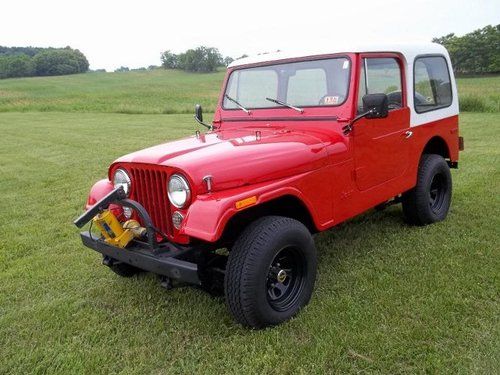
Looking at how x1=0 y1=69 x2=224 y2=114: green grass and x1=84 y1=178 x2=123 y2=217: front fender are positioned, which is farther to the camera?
x1=0 y1=69 x2=224 y2=114: green grass

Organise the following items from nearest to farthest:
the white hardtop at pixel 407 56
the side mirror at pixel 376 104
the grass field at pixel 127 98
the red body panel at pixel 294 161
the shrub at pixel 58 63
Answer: the red body panel at pixel 294 161, the side mirror at pixel 376 104, the white hardtop at pixel 407 56, the grass field at pixel 127 98, the shrub at pixel 58 63

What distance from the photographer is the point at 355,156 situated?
382 cm

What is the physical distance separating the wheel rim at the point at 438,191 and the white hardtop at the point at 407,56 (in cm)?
67

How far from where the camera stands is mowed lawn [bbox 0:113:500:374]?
2854 mm

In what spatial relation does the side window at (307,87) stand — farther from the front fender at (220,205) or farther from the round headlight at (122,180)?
the round headlight at (122,180)

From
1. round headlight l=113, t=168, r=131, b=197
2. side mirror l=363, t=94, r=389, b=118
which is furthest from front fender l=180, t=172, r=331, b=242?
side mirror l=363, t=94, r=389, b=118

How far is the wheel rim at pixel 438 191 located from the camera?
16.9 ft

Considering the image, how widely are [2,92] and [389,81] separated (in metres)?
42.6

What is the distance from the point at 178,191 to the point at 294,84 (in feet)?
5.43

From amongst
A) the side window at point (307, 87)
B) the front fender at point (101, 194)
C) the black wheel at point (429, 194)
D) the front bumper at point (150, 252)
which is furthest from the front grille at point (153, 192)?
the black wheel at point (429, 194)

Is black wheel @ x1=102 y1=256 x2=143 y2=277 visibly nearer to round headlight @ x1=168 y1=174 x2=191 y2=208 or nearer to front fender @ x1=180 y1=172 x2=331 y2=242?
round headlight @ x1=168 y1=174 x2=191 y2=208

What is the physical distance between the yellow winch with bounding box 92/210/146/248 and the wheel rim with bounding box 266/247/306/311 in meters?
0.92

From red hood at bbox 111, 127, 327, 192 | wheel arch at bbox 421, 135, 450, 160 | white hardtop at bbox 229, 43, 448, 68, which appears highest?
white hardtop at bbox 229, 43, 448, 68

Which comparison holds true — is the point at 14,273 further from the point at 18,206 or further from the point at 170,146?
the point at 18,206
